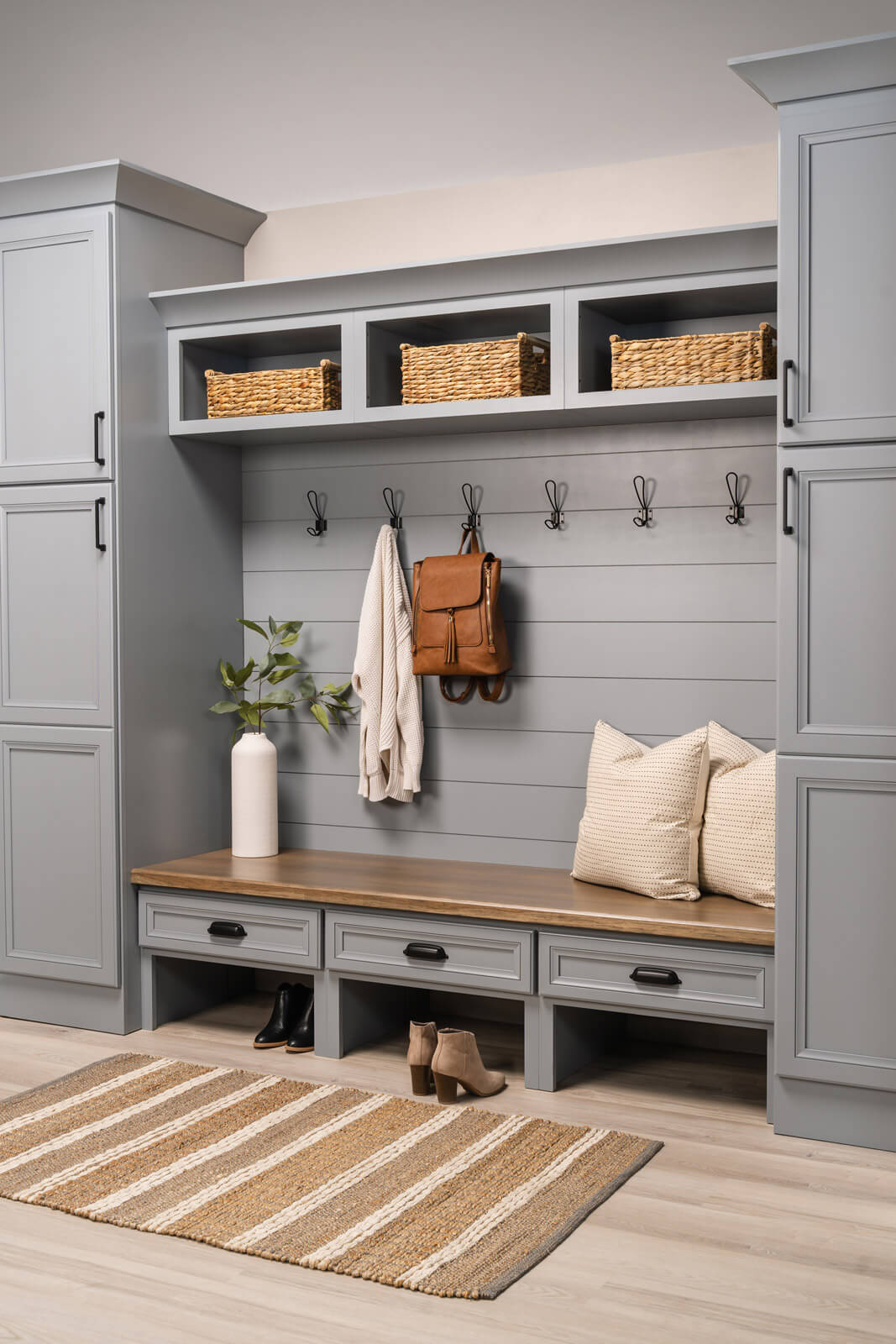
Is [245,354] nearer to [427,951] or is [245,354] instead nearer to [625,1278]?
[427,951]

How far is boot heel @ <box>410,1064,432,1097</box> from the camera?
3225 mm

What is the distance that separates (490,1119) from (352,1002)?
2.21 feet

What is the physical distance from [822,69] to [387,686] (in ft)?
6.35

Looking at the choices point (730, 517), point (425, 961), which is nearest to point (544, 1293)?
point (425, 961)

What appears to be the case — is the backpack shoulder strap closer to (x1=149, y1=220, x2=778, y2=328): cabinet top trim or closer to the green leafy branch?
the green leafy branch

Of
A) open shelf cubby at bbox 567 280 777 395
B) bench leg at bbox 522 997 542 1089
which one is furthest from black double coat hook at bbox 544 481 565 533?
bench leg at bbox 522 997 542 1089

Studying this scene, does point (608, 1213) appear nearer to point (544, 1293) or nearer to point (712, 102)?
point (544, 1293)

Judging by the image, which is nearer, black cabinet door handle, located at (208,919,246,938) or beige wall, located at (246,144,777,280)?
beige wall, located at (246,144,777,280)

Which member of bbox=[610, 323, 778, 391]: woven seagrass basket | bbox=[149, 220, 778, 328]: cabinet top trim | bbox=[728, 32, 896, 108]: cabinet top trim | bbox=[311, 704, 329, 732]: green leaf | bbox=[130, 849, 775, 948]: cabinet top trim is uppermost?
bbox=[728, 32, 896, 108]: cabinet top trim

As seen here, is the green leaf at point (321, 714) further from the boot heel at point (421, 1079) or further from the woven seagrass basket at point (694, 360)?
the woven seagrass basket at point (694, 360)

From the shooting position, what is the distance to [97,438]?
367 centimetres

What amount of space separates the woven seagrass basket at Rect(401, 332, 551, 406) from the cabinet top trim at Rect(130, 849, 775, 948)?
1284mm

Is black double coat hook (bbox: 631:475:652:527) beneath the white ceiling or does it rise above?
beneath

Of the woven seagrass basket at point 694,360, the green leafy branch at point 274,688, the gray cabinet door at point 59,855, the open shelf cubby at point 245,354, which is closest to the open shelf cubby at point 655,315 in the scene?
the woven seagrass basket at point 694,360
